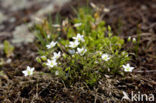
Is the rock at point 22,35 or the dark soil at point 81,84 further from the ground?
the rock at point 22,35

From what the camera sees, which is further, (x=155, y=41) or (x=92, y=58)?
(x=155, y=41)

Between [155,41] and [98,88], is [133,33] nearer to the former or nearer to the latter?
[155,41]

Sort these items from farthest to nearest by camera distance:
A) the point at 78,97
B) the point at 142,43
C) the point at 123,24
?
the point at 123,24
the point at 142,43
the point at 78,97

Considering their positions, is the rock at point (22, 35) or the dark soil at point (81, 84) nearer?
the dark soil at point (81, 84)

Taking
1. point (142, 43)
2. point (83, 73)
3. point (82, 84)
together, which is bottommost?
point (82, 84)

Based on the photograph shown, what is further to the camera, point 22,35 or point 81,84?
point 22,35

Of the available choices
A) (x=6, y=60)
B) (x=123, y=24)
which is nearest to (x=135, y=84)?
(x=123, y=24)

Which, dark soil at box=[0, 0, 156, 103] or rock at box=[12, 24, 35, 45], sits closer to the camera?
dark soil at box=[0, 0, 156, 103]

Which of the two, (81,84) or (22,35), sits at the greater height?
(22,35)

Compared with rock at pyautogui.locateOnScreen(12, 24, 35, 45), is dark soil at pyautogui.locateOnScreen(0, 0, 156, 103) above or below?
below

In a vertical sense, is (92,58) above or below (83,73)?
above

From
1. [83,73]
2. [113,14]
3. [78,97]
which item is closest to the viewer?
[78,97]
